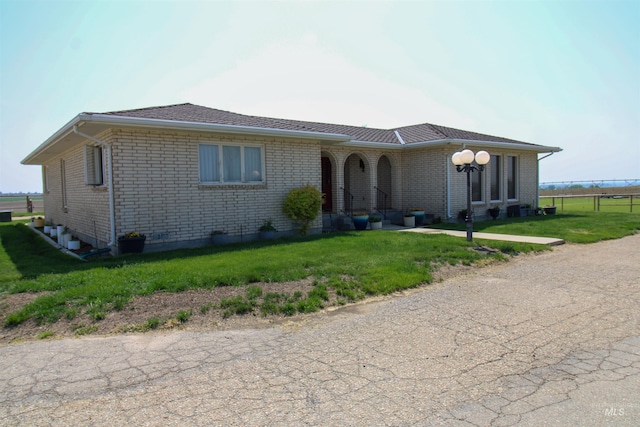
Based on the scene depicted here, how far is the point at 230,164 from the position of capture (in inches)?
450

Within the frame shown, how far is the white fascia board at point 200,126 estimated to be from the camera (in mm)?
8914

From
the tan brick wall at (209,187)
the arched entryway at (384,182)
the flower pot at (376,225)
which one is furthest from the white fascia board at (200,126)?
the arched entryway at (384,182)

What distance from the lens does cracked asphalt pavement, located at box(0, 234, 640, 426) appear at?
306 cm

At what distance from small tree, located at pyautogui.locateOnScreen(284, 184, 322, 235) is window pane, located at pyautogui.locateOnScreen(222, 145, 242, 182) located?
4.89 feet

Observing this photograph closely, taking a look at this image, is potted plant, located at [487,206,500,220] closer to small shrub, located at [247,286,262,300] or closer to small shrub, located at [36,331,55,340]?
small shrub, located at [247,286,262,300]

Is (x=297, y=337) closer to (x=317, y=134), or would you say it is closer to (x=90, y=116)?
(x=90, y=116)

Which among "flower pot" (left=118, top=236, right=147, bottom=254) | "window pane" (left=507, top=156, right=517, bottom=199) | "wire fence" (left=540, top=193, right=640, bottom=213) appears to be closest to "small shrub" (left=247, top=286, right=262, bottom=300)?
"flower pot" (left=118, top=236, right=147, bottom=254)

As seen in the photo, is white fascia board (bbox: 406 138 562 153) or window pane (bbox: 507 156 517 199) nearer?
white fascia board (bbox: 406 138 562 153)

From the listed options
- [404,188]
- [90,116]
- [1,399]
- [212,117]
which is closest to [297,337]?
[1,399]

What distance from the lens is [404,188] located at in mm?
17422

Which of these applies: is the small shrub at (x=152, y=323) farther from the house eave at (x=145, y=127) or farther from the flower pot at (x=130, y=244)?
the house eave at (x=145, y=127)

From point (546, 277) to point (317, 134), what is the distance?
719cm

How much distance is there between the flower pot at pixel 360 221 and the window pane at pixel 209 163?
499cm

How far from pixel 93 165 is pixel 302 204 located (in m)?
5.43
